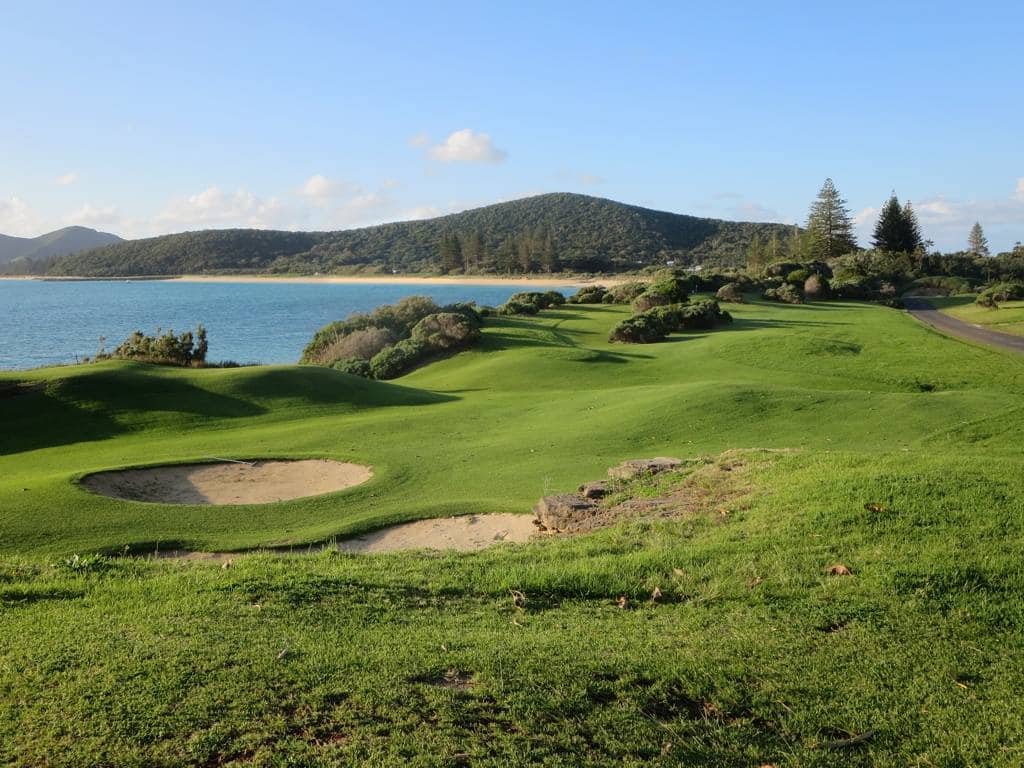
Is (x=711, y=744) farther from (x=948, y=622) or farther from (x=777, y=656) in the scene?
(x=948, y=622)

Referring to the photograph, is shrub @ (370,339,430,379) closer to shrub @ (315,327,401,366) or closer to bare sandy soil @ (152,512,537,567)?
shrub @ (315,327,401,366)

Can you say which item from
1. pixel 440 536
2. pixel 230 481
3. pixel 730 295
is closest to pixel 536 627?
pixel 440 536

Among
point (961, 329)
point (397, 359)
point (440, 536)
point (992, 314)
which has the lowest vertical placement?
point (440, 536)

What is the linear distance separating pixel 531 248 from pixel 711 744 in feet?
432

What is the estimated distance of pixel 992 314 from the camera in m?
48.6

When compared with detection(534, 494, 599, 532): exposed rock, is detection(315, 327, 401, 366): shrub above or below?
above

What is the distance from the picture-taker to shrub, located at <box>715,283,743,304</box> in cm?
5791

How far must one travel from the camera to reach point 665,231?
16962 centimetres

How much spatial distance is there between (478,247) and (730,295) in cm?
8782

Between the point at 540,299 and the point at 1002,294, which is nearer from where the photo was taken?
the point at 1002,294

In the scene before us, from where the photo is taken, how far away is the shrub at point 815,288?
62312 mm

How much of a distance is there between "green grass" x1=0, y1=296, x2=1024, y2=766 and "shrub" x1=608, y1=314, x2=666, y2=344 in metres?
25.4

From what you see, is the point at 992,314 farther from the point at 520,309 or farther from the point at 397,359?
the point at 397,359

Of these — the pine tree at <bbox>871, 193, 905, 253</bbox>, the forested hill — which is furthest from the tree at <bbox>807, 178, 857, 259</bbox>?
the forested hill
